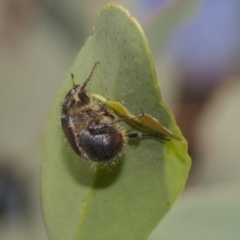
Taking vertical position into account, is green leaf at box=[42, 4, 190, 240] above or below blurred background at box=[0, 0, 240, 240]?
below

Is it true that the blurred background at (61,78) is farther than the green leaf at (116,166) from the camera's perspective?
Yes

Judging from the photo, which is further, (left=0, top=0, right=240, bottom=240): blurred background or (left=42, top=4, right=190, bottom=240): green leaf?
(left=0, top=0, right=240, bottom=240): blurred background

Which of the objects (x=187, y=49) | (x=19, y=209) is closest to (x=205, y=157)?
(x=187, y=49)

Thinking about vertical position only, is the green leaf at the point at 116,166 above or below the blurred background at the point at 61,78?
below

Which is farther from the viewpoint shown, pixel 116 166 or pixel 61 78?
pixel 61 78

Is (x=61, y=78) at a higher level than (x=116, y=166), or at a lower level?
higher
